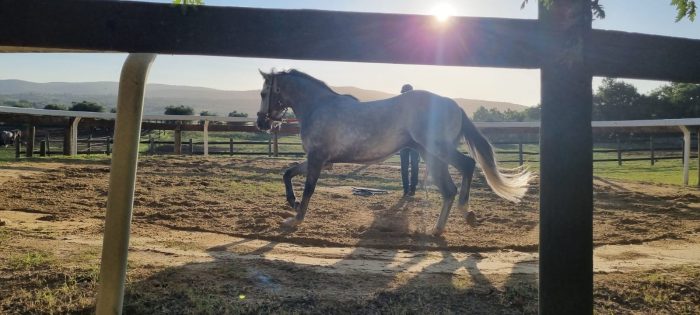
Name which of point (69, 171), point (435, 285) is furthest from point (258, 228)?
point (69, 171)

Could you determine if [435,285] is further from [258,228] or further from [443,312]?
[258,228]

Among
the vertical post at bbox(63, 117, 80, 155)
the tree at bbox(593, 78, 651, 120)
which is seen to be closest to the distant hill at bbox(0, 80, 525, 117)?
the tree at bbox(593, 78, 651, 120)

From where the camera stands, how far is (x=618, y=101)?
37.4 m

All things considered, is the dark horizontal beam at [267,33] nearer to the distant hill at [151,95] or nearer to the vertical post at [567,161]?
the vertical post at [567,161]

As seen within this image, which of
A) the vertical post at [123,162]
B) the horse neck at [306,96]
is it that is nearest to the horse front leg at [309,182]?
the horse neck at [306,96]

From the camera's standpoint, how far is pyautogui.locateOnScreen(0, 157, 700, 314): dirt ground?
291cm

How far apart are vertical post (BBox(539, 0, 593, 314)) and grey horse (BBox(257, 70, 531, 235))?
141 inches

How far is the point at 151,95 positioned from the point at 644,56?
168 m

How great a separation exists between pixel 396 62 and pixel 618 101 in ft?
136

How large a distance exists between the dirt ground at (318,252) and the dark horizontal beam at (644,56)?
1.55 m

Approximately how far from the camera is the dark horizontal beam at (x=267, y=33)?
183 centimetres

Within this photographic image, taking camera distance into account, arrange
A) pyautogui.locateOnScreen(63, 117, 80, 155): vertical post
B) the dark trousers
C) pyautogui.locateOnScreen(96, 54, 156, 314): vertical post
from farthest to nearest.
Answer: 1. pyautogui.locateOnScreen(63, 117, 80, 155): vertical post
2. the dark trousers
3. pyautogui.locateOnScreen(96, 54, 156, 314): vertical post

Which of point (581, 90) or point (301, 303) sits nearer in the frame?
point (581, 90)

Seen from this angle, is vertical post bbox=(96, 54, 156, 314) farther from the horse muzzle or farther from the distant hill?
the distant hill
